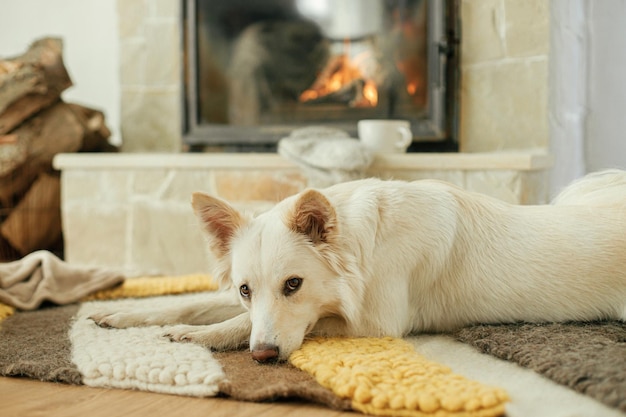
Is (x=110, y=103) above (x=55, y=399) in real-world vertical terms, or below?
above

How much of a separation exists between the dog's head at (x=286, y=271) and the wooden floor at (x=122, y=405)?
0.19 m

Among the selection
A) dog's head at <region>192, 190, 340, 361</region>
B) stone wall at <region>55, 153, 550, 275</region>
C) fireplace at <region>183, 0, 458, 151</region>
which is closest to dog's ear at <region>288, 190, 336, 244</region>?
dog's head at <region>192, 190, 340, 361</region>

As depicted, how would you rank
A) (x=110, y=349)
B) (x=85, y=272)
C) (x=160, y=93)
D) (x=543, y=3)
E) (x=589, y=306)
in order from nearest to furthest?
(x=110, y=349) → (x=589, y=306) → (x=85, y=272) → (x=543, y=3) → (x=160, y=93)

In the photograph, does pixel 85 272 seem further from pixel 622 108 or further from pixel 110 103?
pixel 622 108

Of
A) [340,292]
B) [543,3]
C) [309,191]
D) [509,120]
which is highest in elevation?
[543,3]

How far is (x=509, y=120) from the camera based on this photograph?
3049 mm

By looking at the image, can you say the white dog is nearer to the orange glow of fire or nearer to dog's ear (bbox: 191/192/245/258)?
dog's ear (bbox: 191/192/245/258)

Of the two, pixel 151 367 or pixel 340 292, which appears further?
pixel 340 292

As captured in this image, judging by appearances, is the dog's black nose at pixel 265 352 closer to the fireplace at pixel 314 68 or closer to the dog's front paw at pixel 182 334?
the dog's front paw at pixel 182 334

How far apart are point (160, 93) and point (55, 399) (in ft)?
8.21

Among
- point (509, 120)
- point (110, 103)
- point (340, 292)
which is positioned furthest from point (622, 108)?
point (110, 103)

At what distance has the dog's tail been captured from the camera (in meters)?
1.93

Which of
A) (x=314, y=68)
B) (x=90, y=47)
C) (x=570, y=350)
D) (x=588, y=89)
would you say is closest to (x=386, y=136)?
(x=314, y=68)

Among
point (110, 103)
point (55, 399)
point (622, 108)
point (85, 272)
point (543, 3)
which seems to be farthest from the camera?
point (110, 103)
